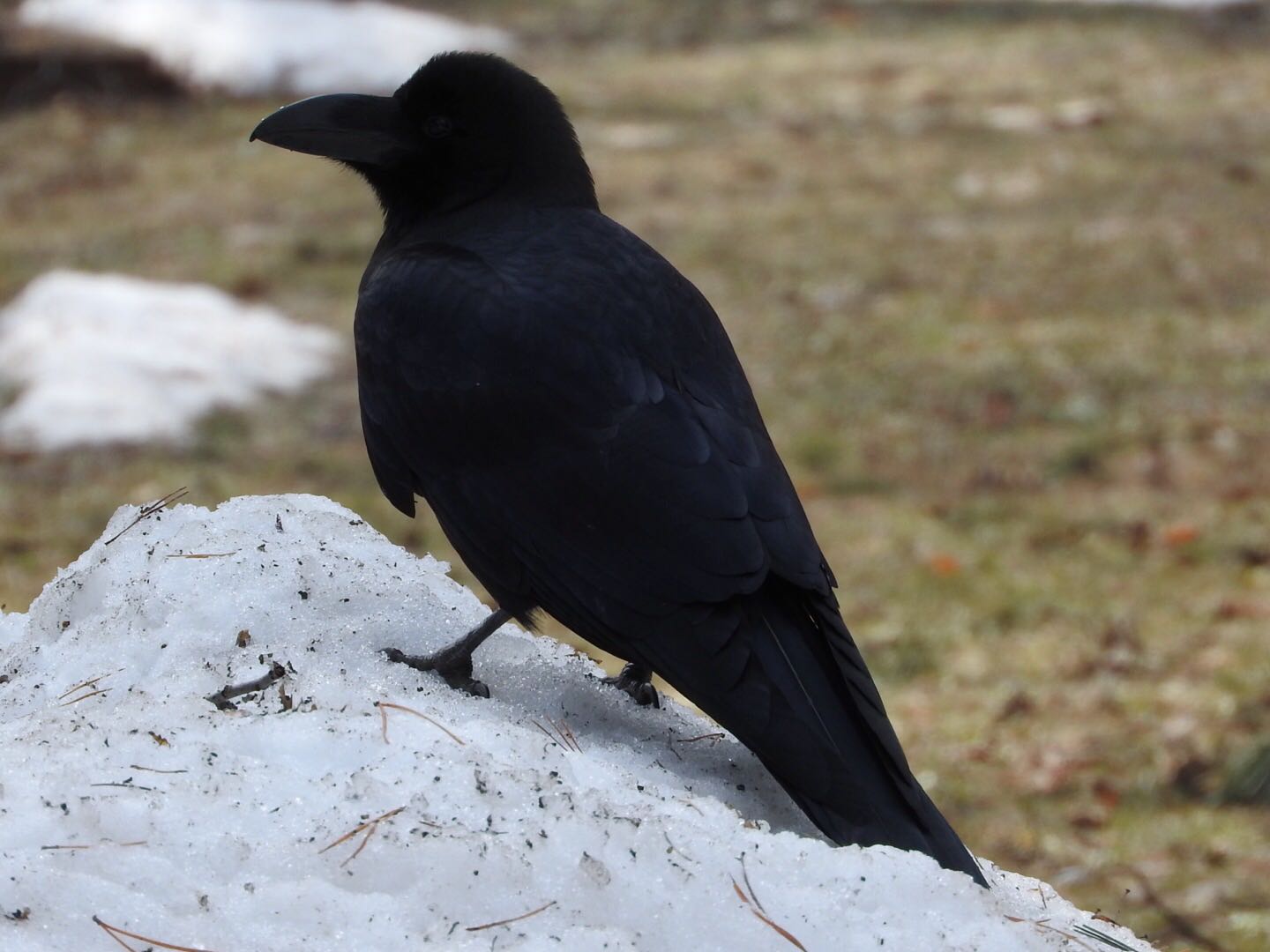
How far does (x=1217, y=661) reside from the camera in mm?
6059

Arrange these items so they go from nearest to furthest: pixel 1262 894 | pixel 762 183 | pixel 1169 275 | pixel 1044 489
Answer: pixel 1262 894 < pixel 1044 489 < pixel 1169 275 < pixel 762 183

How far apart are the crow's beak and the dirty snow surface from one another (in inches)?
48.6

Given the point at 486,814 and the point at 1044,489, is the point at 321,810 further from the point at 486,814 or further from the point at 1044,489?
the point at 1044,489

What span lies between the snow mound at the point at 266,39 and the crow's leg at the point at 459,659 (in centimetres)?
1238

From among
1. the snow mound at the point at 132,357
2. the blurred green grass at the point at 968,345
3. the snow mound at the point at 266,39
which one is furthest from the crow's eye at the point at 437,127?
the snow mound at the point at 266,39

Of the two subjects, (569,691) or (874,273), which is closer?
(569,691)

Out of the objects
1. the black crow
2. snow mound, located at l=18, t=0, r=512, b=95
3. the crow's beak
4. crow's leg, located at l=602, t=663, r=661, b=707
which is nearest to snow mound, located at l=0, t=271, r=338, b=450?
the crow's beak

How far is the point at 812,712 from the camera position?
9.58 ft

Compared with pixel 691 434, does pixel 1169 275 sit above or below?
below

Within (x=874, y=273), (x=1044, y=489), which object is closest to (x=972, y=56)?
(x=874, y=273)

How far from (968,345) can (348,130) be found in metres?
5.81

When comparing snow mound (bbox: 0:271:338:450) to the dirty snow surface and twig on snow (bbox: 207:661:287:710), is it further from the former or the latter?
twig on snow (bbox: 207:661:287:710)

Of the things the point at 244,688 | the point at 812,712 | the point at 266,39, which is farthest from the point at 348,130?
the point at 266,39

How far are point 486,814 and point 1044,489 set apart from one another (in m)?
5.51
